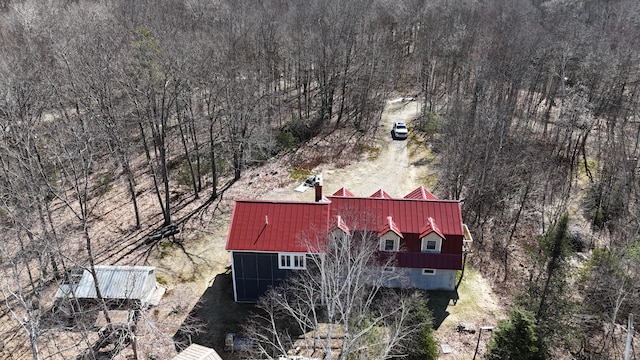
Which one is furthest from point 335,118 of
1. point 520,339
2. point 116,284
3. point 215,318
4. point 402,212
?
point 520,339

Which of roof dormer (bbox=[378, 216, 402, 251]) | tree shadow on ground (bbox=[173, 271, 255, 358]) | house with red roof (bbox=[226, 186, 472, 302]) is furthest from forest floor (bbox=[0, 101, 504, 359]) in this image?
roof dormer (bbox=[378, 216, 402, 251])

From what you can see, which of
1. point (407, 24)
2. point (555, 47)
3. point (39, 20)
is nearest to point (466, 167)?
point (555, 47)

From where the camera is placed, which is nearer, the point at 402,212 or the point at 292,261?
the point at 292,261

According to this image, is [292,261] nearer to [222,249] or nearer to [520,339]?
[222,249]

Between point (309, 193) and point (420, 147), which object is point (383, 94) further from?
point (309, 193)

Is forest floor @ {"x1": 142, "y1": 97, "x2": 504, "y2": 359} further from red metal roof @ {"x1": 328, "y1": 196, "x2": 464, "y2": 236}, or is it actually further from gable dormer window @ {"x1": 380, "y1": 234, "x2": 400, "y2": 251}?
red metal roof @ {"x1": 328, "y1": 196, "x2": 464, "y2": 236}

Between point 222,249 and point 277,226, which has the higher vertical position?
point 277,226

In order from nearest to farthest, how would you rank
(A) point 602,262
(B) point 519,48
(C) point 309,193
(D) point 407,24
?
(A) point 602,262
(C) point 309,193
(B) point 519,48
(D) point 407,24

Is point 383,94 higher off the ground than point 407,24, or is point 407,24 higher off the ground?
point 407,24
